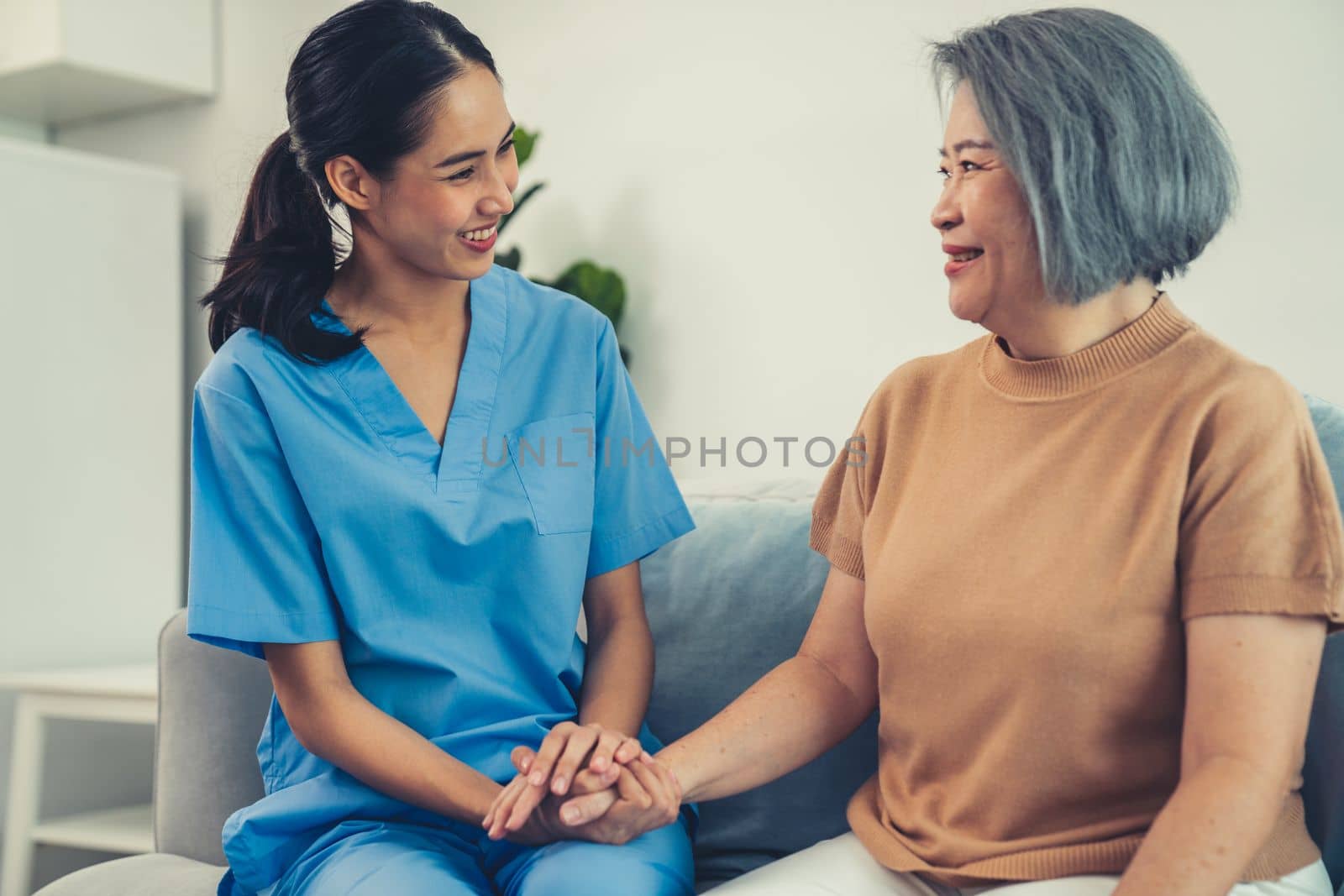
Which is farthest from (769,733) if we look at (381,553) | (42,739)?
(42,739)

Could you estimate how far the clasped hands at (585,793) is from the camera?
1.03 m

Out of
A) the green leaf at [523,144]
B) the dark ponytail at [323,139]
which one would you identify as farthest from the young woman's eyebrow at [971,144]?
the green leaf at [523,144]

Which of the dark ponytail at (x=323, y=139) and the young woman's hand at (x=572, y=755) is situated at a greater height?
the dark ponytail at (x=323, y=139)

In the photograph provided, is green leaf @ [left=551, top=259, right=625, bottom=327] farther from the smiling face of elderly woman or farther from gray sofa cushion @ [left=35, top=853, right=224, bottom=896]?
the smiling face of elderly woman

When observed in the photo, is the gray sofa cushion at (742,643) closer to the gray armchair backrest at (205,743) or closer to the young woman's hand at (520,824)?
the young woman's hand at (520,824)

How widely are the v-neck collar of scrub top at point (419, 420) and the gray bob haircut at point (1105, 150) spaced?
55 centimetres

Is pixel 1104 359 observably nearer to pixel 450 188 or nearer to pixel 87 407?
pixel 450 188

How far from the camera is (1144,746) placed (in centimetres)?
92

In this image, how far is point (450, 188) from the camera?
1161 mm

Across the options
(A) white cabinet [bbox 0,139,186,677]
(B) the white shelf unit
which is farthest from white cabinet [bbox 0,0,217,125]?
(B) the white shelf unit

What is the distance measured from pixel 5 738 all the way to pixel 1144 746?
2.59 m

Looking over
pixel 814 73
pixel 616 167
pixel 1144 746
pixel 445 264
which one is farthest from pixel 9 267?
pixel 1144 746

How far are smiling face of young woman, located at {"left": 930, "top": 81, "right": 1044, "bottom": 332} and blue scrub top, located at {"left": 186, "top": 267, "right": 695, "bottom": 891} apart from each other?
431 mm

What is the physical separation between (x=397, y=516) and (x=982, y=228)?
1.93 feet
